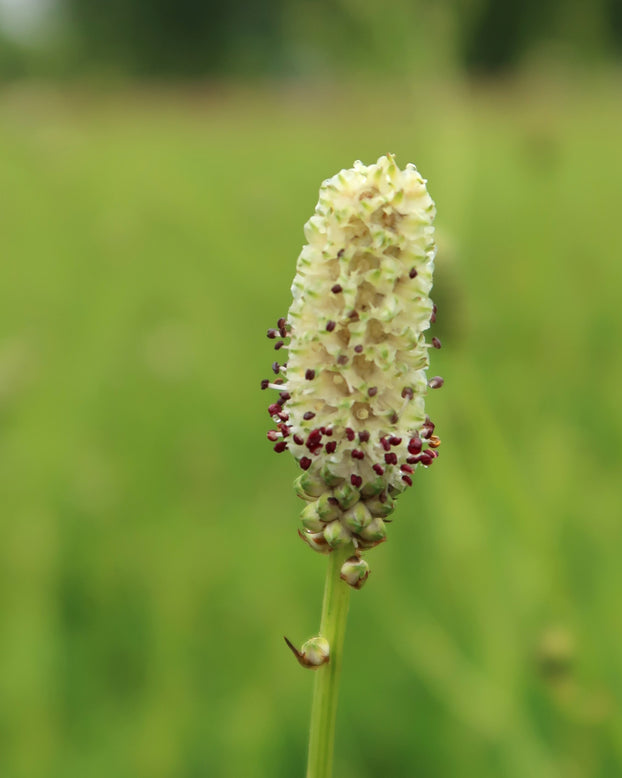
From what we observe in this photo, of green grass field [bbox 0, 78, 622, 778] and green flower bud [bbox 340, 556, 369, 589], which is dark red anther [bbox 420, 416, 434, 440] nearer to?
green flower bud [bbox 340, 556, 369, 589]

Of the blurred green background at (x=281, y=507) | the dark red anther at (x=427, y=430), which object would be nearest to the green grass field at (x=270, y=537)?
the blurred green background at (x=281, y=507)

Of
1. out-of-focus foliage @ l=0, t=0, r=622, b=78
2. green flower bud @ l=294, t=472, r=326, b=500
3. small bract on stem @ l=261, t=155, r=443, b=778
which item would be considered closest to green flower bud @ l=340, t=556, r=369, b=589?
small bract on stem @ l=261, t=155, r=443, b=778

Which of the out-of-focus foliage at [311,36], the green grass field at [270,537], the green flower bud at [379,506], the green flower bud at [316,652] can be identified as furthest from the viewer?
the out-of-focus foliage at [311,36]

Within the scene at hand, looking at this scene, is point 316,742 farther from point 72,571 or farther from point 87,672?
point 72,571

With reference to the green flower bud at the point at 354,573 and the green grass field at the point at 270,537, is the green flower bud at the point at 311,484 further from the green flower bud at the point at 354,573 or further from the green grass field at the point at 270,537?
the green grass field at the point at 270,537

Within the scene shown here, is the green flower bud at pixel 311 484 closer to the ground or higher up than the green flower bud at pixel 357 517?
higher up

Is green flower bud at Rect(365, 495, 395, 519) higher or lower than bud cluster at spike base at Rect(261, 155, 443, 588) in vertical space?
lower

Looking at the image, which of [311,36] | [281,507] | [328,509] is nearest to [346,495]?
[328,509]
